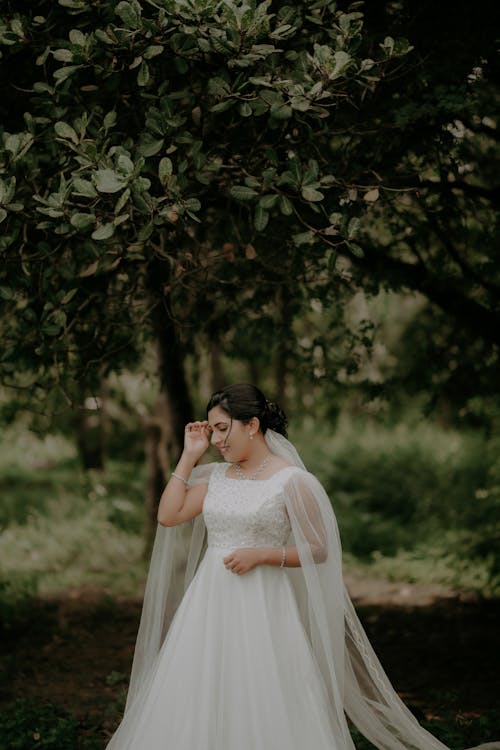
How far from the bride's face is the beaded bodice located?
173 mm

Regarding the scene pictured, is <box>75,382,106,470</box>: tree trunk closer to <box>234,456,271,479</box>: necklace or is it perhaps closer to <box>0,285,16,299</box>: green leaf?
<box>0,285,16,299</box>: green leaf

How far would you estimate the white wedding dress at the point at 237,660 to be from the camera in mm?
3574

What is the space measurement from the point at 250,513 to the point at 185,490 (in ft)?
1.34

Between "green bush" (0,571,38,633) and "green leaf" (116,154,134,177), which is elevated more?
"green leaf" (116,154,134,177)

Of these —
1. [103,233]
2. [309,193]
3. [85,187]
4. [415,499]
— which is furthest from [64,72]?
[415,499]

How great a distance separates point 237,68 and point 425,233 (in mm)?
2433

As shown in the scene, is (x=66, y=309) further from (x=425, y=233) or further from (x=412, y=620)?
(x=412, y=620)

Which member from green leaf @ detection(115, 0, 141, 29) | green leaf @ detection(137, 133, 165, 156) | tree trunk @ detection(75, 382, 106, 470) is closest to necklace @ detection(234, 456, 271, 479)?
green leaf @ detection(137, 133, 165, 156)

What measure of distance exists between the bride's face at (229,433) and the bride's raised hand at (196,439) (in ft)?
0.31

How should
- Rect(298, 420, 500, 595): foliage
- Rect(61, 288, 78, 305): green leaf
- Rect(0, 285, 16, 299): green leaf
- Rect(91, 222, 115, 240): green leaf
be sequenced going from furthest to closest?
Rect(298, 420, 500, 595): foliage, Rect(61, 288, 78, 305): green leaf, Rect(0, 285, 16, 299): green leaf, Rect(91, 222, 115, 240): green leaf

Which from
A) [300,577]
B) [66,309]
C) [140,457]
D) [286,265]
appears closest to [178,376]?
[286,265]

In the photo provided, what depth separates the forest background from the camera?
148 inches

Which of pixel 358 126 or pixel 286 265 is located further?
pixel 286 265

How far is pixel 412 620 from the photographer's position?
26.6 feet
